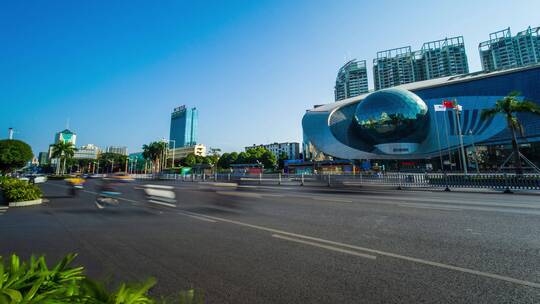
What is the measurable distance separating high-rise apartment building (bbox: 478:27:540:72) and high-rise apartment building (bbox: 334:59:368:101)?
5366 cm

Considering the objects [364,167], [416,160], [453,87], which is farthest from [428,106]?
[364,167]

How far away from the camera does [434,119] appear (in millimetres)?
56531

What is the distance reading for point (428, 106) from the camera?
58.2 meters

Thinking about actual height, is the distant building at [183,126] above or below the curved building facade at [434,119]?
above

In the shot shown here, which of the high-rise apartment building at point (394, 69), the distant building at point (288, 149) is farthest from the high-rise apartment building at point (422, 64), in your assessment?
the distant building at point (288, 149)

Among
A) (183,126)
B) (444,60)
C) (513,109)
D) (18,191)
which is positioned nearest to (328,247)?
(18,191)

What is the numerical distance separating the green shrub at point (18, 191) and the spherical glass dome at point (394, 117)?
58.3 metres

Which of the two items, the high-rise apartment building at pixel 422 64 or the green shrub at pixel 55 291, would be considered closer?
the green shrub at pixel 55 291

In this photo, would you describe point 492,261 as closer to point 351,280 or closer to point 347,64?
point 351,280

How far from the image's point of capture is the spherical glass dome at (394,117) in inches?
2060

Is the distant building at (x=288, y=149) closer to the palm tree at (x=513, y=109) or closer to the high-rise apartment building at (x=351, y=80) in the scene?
the high-rise apartment building at (x=351, y=80)

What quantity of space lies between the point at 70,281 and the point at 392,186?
73.0 ft

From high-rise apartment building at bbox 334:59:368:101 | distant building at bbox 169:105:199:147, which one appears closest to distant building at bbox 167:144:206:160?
distant building at bbox 169:105:199:147

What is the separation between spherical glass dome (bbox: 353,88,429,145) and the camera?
52.3m
